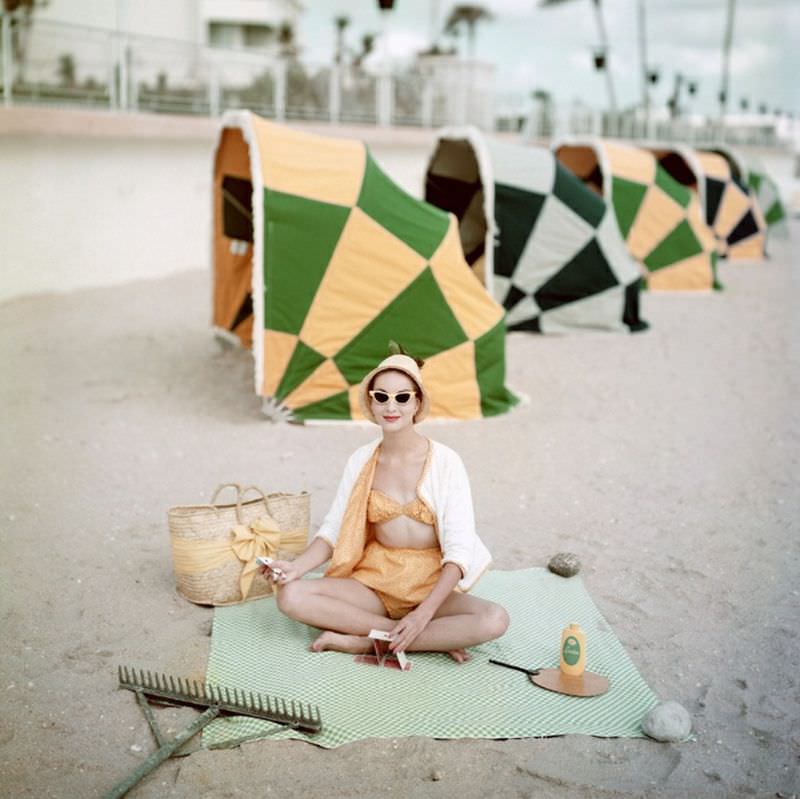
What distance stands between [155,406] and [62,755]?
4186 mm

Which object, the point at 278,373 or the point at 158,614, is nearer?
the point at 158,614

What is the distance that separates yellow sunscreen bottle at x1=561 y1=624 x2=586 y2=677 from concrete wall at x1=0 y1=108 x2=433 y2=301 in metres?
7.25

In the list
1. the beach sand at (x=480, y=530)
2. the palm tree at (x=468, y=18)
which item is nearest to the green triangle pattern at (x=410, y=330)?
the beach sand at (x=480, y=530)

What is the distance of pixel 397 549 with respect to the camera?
12.5ft

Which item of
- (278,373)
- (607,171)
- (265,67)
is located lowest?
(278,373)

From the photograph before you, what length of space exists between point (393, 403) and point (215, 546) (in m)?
0.99

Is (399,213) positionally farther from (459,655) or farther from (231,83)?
(231,83)

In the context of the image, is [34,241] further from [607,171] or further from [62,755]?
[62,755]

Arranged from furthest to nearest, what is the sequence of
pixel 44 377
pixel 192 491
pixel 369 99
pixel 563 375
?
pixel 369 99, pixel 563 375, pixel 44 377, pixel 192 491

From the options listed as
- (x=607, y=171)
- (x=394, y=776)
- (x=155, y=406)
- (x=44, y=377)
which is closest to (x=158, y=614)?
(x=394, y=776)

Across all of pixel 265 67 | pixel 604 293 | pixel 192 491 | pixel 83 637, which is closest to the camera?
pixel 83 637

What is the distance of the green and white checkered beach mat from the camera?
3285 mm

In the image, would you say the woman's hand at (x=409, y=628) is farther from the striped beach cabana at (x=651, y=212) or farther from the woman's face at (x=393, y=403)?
the striped beach cabana at (x=651, y=212)

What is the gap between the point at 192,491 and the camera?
5.45 meters
